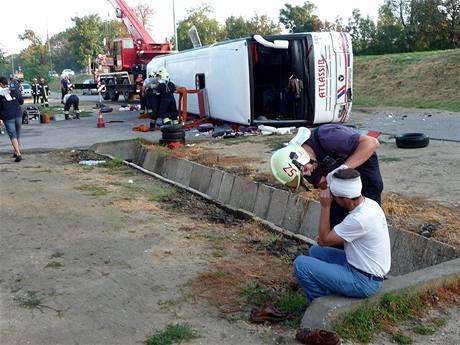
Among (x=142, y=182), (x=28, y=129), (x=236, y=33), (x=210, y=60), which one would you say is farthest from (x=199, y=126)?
(x=236, y=33)

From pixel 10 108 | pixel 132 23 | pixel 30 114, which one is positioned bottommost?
pixel 30 114

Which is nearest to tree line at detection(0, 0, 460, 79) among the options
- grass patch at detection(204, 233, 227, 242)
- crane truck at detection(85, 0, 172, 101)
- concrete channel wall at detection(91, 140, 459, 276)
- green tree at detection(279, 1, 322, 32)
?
green tree at detection(279, 1, 322, 32)

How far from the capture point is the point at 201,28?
5775 cm

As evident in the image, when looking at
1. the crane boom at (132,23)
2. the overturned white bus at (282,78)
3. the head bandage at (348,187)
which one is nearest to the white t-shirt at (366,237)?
the head bandage at (348,187)

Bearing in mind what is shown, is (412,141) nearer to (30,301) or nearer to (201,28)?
(30,301)

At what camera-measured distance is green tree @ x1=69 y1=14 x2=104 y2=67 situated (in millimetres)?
62716

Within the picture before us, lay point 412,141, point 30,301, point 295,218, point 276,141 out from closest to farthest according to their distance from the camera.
A: point 30,301 → point 295,218 → point 412,141 → point 276,141

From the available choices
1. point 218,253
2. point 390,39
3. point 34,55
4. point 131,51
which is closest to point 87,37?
point 34,55

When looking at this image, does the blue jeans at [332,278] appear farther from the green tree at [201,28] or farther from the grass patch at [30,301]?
the green tree at [201,28]

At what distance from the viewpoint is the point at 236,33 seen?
185 ft

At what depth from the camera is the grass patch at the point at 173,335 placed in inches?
151

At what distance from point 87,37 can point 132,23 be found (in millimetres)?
38858

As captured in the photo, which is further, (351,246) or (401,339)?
(351,246)

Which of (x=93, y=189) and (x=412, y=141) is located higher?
(x=412, y=141)
